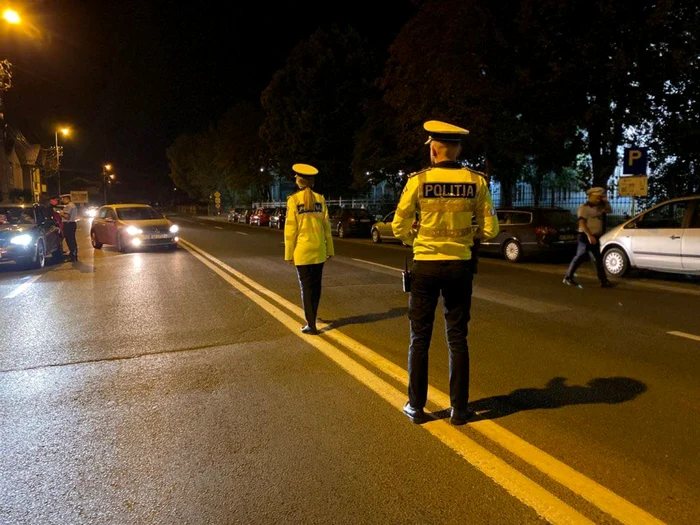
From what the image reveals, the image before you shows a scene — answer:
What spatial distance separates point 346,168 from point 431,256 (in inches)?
1516

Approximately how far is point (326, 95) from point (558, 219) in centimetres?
2834

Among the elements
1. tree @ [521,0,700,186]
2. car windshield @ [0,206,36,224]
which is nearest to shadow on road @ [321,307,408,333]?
tree @ [521,0,700,186]

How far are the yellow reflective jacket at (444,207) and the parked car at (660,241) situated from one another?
815 cm

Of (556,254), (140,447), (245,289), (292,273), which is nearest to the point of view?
(140,447)

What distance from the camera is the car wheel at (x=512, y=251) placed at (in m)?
14.8

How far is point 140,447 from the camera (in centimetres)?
369

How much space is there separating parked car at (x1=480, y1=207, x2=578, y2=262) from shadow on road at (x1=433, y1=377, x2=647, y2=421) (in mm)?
9732

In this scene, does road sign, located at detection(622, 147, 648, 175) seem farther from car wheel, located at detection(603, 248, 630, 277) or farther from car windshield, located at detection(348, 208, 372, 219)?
car windshield, located at detection(348, 208, 372, 219)

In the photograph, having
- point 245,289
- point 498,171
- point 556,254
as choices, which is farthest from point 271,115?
point 245,289

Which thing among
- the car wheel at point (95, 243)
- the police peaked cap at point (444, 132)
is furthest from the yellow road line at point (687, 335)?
the car wheel at point (95, 243)

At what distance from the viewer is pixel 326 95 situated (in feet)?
131

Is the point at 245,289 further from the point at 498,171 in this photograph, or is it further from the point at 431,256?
the point at 498,171

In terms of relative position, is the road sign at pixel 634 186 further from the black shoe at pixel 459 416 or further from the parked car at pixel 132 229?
the parked car at pixel 132 229

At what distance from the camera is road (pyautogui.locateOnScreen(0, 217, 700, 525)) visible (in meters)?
2.99
